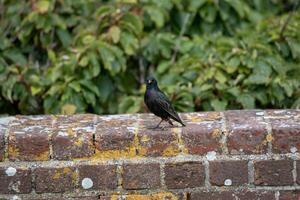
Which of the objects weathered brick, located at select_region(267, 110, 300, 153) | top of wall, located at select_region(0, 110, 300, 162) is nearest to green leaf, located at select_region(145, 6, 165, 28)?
top of wall, located at select_region(0, 110, 300, 162)

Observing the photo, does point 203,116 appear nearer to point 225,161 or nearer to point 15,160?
point 225,161

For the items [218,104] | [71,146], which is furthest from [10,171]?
[218,104]

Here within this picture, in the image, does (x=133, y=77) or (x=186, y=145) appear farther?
(x=133, y=77)

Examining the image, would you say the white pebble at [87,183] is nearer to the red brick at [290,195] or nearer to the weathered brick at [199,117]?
the weathered brick at [199,117]

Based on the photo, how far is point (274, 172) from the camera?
2.88 metres

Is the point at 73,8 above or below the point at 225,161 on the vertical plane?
above

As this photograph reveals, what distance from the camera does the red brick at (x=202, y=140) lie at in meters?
2.89

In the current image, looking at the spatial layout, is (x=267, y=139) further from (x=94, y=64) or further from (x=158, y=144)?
(x=94, y=64)

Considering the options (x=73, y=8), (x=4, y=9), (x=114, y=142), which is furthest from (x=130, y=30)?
(x=114, y=142)

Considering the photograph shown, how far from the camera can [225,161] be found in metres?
2.89

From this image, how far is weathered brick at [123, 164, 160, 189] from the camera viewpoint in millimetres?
2891

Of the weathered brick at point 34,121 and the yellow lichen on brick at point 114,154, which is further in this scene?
the weathered brick at point 34,121

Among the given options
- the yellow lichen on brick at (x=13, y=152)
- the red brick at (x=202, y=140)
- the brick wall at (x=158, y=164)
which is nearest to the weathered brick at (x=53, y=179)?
the brick wall at (x=158, y=164)

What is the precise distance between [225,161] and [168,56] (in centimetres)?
238
